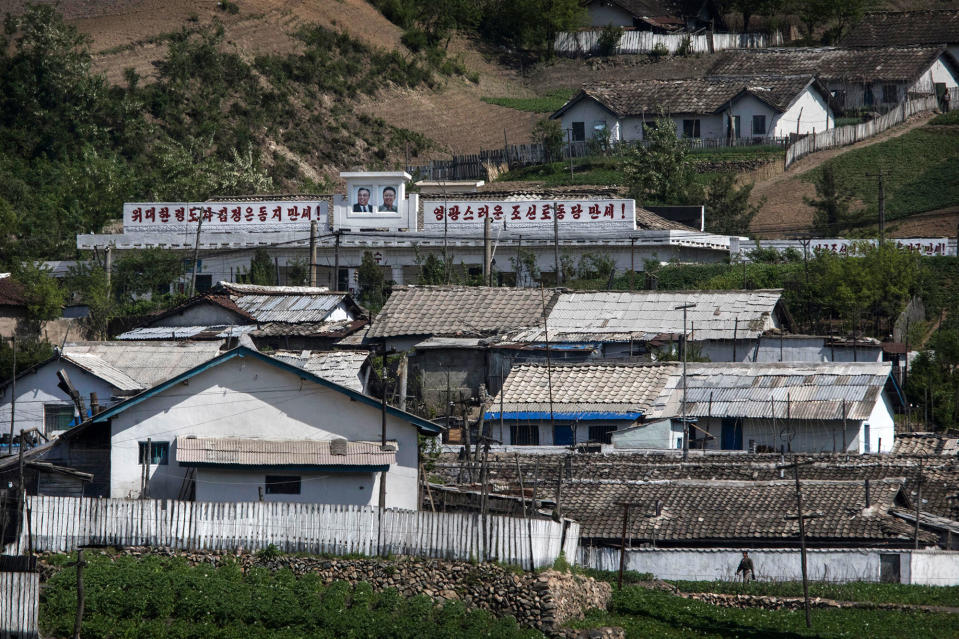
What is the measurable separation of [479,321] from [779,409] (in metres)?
9.57

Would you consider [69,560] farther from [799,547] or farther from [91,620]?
[799,547]

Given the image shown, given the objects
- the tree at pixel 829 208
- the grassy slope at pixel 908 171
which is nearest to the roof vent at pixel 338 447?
the tree at pixel 829 208

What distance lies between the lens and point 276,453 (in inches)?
A: 968

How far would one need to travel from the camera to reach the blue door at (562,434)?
35875 mm

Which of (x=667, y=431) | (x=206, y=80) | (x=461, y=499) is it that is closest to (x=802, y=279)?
(x=667, y=431)

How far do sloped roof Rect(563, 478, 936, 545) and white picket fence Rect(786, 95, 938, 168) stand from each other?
3854cm

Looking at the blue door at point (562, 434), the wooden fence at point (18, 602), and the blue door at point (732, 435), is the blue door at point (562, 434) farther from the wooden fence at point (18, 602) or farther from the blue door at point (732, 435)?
the wooden fence at point (18, 602)

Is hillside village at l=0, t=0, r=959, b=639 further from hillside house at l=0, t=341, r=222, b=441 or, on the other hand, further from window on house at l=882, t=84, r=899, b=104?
window on house at l=882, t=84, r=899, b=104

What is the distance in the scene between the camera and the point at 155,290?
4938 centimetres

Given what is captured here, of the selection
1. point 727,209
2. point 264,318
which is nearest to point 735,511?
point 264,318

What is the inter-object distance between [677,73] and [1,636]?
68.0 metres

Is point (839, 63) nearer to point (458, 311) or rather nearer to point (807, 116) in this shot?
point (807, 116)

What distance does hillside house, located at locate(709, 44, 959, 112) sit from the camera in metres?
71.7

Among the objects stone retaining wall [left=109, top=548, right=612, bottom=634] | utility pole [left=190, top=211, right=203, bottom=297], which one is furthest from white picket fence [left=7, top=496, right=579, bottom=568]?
utility pole [left=190, top=211, right=203, bottom=297]
